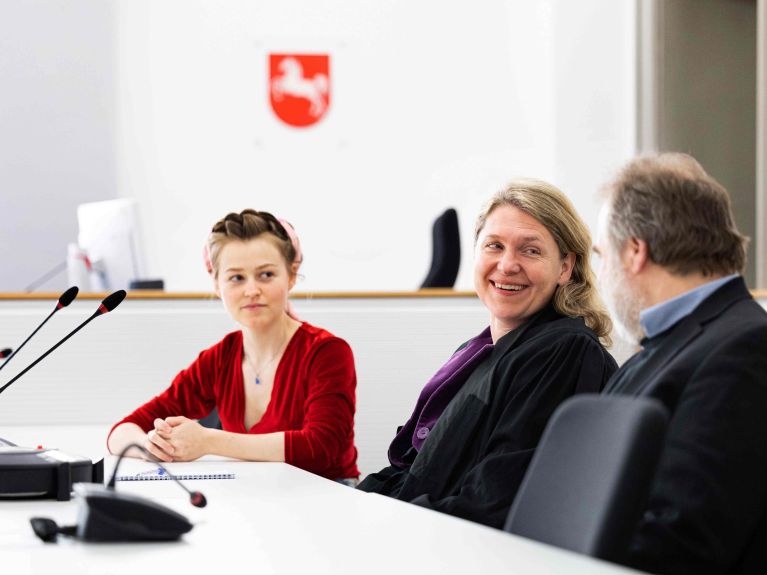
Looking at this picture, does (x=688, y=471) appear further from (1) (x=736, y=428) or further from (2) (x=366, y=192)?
(2) (x=366, y=192)

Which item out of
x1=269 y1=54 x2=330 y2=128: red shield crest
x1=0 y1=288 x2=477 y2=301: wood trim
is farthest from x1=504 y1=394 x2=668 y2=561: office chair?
x1=269 y1=54 x2=330 y2=128: red shield crest

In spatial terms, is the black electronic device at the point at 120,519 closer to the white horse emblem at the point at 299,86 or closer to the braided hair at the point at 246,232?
the braided hair at the point at 246,232

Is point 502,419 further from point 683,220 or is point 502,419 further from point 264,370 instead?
point 264,370

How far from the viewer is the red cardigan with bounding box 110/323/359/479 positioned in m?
2.21

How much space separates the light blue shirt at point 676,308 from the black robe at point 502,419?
405mm

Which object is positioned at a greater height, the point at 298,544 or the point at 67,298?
the point at 67,298

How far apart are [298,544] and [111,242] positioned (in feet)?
8.55

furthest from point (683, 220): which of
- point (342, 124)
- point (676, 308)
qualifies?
point (342, 124)

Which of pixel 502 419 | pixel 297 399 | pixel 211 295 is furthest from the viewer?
pixel 211 295

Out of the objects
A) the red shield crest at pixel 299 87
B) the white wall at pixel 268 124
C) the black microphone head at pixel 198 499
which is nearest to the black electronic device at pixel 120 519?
the black microphone head at pixel 198 499

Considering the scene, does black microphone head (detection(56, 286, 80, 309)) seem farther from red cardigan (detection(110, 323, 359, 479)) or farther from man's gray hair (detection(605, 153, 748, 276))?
man's gray hair (detection(605, 153, 748, 276))

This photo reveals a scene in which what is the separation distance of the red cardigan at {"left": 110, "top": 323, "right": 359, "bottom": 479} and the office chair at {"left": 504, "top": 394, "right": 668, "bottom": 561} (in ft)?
3.25

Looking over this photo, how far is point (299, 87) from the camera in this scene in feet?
23.8

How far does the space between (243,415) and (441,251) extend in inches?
88.0
